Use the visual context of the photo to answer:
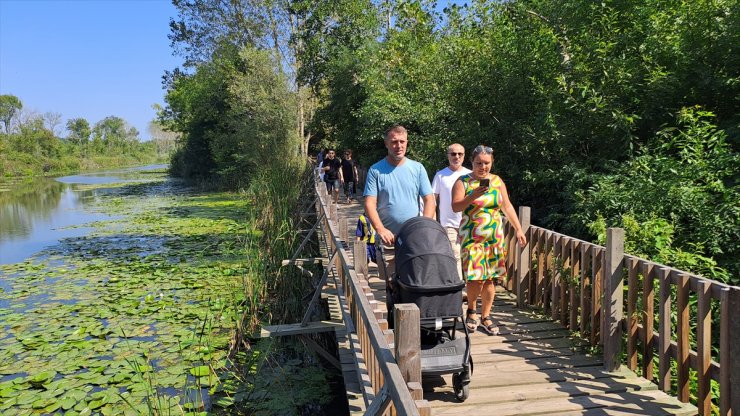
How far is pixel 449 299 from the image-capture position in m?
3.20

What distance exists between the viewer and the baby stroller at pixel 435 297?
316cm

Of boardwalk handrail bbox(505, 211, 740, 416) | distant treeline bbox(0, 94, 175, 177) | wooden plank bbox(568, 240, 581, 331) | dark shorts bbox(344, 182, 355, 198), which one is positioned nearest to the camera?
boardwalk handrail bbox(505, 211, 740, 416)

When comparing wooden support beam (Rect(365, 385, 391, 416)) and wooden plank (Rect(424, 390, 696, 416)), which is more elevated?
wooden support beam (Rect(365, 385, 391, 416))

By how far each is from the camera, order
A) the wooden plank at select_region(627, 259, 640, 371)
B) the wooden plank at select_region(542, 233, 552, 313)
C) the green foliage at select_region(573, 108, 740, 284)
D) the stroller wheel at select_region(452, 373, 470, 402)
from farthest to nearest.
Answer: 1. the wooden plank at select_region(542, 233, 552, 313)
2. the green foliage at select_region(573, 108, 740, 284)
3. the wooden plank at select_region(627, 259, 640, 371)
4. the stroller wheel at select_region(452, 373, 470, 402)

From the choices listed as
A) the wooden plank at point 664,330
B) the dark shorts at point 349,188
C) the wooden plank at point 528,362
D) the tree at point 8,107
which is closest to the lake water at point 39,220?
the dark shorts at point 349,188

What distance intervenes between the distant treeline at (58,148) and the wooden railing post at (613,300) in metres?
58.6

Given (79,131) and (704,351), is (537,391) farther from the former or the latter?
(79,131)

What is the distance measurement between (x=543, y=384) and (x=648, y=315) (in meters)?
0.86

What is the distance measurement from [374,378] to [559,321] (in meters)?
2.26

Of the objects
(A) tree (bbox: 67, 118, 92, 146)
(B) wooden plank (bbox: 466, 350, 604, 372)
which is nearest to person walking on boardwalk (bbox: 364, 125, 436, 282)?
(B) wooden plank (bbox: 466, 350, 604, 372)

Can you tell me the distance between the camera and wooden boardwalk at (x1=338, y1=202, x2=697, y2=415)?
317 centimetres

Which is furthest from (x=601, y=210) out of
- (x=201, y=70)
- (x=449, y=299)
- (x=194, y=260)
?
(x=201, y=70)

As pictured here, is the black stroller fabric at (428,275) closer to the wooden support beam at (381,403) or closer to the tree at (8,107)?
the wooden support beam at (381,403)

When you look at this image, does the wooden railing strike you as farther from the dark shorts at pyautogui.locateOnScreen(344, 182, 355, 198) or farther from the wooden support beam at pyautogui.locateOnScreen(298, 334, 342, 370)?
the dark shorts at pyautogui.locateOnScreen(344, 182, 355, 198)
